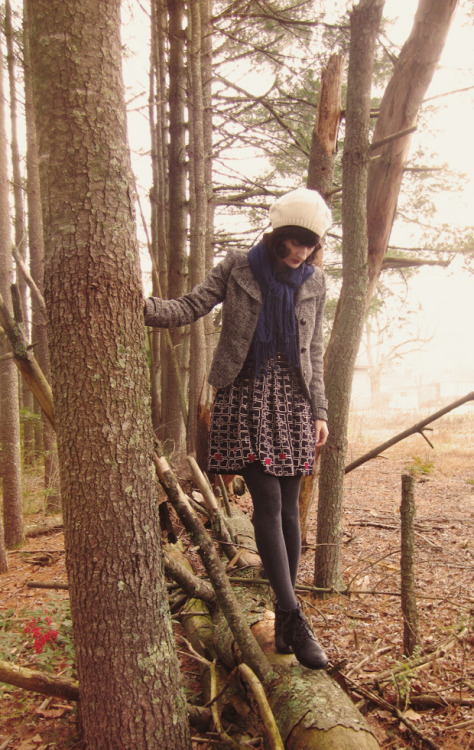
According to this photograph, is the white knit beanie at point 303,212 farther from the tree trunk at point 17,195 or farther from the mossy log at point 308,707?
the tree trunk at point 17,195

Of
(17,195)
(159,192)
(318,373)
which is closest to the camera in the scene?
(318,373)

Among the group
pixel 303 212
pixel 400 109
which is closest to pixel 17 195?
pixel 400 109

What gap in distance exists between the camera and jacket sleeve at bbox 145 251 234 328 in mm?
1993

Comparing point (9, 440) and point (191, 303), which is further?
point (9, 440)

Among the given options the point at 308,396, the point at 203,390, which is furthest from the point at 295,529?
the point at 203,390

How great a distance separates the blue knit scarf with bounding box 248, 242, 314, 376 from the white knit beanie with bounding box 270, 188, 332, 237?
0.20 m

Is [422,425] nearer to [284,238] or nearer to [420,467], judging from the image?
[420,467]

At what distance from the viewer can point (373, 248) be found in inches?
155

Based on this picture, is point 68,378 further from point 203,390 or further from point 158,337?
point 158,337

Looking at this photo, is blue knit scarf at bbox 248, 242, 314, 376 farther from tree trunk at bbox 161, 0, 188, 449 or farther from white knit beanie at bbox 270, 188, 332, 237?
tree trunk at bbox 161, 0, 188, 449

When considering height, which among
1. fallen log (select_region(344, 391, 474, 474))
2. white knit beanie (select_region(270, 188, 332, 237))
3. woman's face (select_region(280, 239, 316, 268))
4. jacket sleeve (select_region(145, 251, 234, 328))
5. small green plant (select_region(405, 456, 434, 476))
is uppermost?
white knit beanie (select_region(270, 188, 332, 237))

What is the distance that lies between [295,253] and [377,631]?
2.30 m

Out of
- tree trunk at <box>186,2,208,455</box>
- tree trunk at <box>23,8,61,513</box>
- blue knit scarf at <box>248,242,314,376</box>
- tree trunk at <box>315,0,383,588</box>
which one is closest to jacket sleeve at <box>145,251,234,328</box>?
blue knit scarf at <box>248,242,314,376</box>

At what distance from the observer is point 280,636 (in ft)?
7.42
